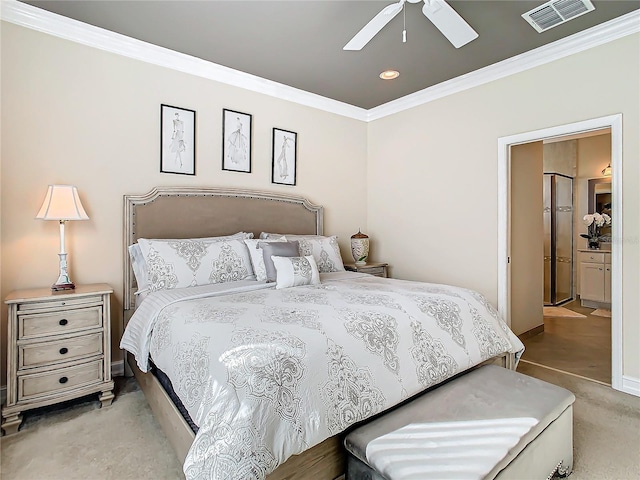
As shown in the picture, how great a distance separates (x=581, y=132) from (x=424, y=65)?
56.3 inches

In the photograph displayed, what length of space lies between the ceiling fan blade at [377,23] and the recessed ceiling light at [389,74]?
1.24 metres

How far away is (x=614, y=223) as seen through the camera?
8.77 ft

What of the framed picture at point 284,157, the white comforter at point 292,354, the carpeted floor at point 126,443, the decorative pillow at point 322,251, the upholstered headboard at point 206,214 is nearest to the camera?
the white comforter at point 292,354

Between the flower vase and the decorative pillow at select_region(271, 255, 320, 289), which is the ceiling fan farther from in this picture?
the flower vase

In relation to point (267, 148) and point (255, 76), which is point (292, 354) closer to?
point (267, 148)

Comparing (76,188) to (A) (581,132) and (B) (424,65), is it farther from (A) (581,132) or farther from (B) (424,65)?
(A) (581,132)

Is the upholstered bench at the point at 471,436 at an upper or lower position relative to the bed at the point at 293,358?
lower

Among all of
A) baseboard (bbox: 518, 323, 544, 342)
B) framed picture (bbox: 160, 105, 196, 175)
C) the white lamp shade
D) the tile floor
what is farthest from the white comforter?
baseboard (bbox: 518, 323, 544, 342)

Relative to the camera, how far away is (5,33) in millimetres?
2434

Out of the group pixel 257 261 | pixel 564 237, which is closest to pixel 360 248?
pixel 257 261

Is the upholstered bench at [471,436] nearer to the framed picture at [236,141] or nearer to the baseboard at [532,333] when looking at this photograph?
the baseboard at [532,333]

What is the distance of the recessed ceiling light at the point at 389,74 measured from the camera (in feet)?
11.2

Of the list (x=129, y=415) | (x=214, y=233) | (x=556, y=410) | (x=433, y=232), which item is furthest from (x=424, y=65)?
(x=129, y=415)

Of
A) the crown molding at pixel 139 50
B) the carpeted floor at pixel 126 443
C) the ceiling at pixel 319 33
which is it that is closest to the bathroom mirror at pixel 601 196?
the ceiling at pixel 319 33
